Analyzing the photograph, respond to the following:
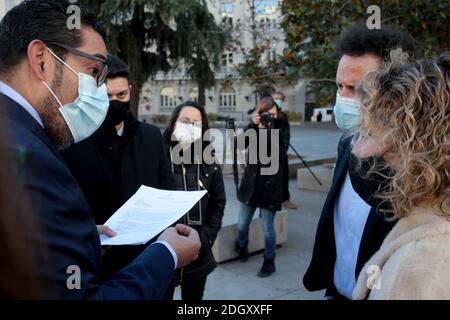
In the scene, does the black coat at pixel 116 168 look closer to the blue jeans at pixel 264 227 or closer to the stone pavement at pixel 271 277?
the stone pavement at pixel 271 277

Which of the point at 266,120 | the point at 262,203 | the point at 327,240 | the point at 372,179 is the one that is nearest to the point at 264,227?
the point at 262,203

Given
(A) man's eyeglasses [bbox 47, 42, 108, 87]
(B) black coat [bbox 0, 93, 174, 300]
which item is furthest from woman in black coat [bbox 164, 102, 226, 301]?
(B) black coat [bbox 0, 93, 174, 300]

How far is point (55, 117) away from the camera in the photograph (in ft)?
4.25

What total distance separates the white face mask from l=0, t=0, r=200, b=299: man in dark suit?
57.9 inches

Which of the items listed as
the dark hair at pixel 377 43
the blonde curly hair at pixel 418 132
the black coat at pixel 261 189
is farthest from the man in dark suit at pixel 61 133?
the black coat at pixel 261 189

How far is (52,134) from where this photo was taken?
132 centimetres

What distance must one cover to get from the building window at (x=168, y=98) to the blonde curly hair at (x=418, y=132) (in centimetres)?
4198

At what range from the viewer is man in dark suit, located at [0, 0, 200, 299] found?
36.0 inches

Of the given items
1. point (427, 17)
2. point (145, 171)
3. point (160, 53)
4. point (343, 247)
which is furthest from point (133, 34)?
point (343, 247)

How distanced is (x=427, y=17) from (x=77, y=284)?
5.36m

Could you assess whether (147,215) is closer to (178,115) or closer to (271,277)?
(178,115)

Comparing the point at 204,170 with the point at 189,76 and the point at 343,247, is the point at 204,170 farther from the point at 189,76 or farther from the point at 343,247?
the point at 189,76

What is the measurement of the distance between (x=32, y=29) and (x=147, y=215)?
2.53 ft
